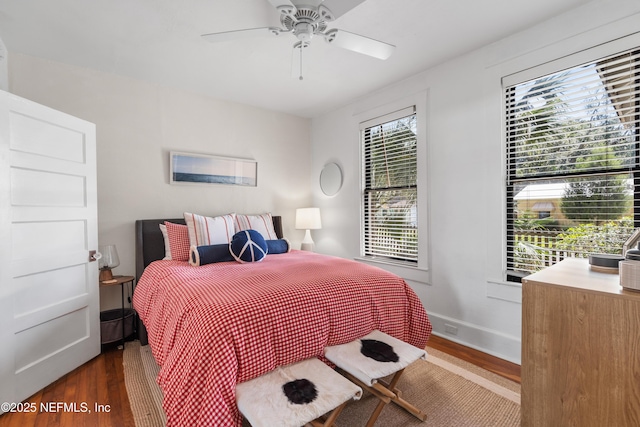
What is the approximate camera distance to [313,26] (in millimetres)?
1839

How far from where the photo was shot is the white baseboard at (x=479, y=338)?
7.55 feet

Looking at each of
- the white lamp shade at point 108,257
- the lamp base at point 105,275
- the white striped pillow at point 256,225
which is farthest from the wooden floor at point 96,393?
the white striped pillow at point 256,225

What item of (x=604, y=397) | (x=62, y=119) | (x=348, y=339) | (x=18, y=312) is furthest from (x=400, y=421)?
(x=62, y=119)

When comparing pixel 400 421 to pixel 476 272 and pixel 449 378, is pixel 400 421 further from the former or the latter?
pixel 476 272

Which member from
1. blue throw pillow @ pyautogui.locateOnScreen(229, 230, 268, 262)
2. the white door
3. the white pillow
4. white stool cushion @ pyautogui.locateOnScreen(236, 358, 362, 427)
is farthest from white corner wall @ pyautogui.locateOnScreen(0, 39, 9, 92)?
white stool cushion @ pyautogui.locateOnScreen(236, 358, 362, 427)

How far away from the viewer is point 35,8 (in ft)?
6.44

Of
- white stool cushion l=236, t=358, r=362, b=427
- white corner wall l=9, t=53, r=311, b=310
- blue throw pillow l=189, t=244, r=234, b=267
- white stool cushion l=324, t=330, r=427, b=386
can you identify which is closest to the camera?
white stool cushion l=236, t=358, r=362, b=427

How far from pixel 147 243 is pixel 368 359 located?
8.11ft

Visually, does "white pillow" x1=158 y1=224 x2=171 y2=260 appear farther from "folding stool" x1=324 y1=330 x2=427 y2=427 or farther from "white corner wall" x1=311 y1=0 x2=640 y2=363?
"white corner wall" x1=311 y1=0 x2=640 y2=363

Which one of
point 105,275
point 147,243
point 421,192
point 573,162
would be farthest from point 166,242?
point 573,162

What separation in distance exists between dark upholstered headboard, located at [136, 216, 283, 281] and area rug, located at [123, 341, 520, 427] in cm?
95

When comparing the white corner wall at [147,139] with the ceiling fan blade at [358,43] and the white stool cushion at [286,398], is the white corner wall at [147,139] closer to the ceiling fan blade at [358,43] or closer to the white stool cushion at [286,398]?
the ceiling fan blade at [358,43]

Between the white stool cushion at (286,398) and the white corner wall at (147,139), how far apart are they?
7.62 ft

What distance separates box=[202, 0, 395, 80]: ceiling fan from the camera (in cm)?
166
